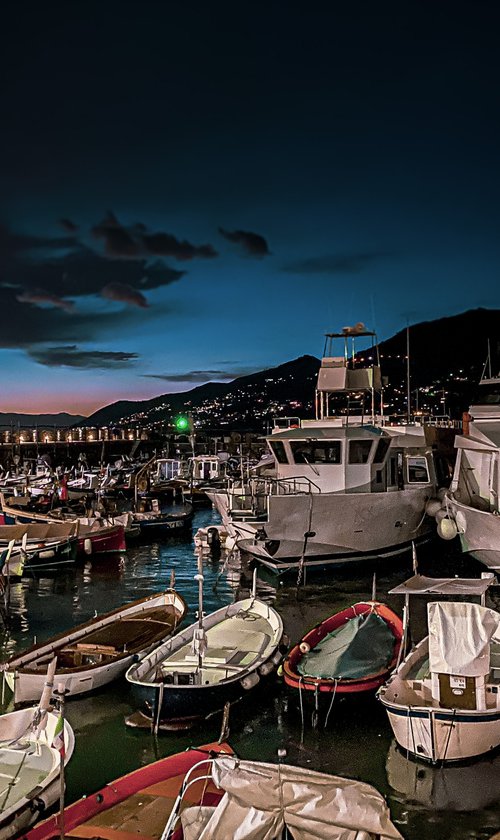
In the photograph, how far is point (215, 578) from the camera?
27.1 metres

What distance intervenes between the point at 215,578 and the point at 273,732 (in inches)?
582

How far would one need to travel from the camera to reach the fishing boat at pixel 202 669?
12.2 m

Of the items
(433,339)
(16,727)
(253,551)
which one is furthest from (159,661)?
(433,339)

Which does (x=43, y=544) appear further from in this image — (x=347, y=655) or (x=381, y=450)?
(x=347, y=655)

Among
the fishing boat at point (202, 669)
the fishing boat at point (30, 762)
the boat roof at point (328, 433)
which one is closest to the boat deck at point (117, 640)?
the fishing boat at point (202, 669)

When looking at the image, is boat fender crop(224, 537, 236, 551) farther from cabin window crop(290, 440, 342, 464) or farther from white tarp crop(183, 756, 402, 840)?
white tarp crop(183, 756, 402, 840)

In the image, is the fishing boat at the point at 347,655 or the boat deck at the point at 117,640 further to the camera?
the boat deck at the point at 117,640

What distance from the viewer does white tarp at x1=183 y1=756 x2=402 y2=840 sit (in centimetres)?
700

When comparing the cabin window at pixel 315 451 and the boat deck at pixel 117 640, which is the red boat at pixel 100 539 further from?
the boat deck at pixel 117 640

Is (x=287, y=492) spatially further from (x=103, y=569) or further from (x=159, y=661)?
(x=159, y=661)

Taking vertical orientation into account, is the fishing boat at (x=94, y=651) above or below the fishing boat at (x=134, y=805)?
below

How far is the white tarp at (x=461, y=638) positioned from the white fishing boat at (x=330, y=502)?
1316 centimetres

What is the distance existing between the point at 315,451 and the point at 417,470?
9242mm

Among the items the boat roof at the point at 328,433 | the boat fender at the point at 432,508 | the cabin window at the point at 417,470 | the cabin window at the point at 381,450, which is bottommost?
the boat fender at the point at 432,508
